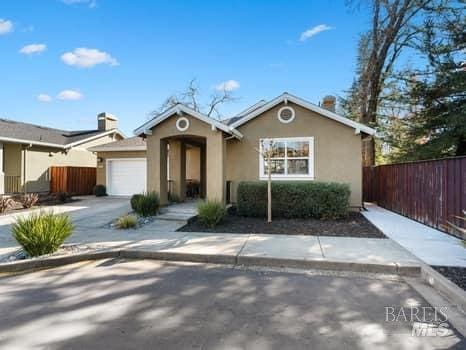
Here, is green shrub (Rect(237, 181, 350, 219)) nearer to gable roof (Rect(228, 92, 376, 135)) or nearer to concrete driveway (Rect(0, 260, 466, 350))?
gable roof (Rect(228, 92, 376, 135))

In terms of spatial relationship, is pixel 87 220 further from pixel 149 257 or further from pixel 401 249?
pixel 401 249

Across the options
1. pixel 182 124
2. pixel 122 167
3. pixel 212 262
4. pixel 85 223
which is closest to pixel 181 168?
pixel 182 124

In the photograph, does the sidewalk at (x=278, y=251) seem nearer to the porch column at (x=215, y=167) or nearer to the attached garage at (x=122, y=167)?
the porch column at (x=215, y=167)

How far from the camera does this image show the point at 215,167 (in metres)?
9.48

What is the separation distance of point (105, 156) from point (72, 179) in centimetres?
294

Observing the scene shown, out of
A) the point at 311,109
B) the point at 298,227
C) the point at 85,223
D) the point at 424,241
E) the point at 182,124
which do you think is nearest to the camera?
the point at 424,241

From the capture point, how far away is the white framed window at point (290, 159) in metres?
10.8

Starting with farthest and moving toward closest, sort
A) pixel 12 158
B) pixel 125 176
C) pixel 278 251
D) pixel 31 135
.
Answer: pixel 125 176, pixel 31 135, pixel 12 158, pixel 278 251

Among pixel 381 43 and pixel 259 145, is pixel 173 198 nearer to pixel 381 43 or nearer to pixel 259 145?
pixel 259 145

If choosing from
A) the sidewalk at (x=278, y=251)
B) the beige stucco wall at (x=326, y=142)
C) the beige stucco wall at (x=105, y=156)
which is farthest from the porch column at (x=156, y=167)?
the beige stucco wall at (x=105, y=156)

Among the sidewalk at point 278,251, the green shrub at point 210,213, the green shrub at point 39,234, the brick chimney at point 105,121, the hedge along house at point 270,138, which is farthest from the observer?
the brick chimney at point 105,121

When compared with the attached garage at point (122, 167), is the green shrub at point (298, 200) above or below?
below

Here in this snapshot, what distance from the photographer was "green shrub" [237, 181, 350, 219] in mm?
8820

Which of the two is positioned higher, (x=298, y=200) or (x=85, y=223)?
(x=298, y=200)
